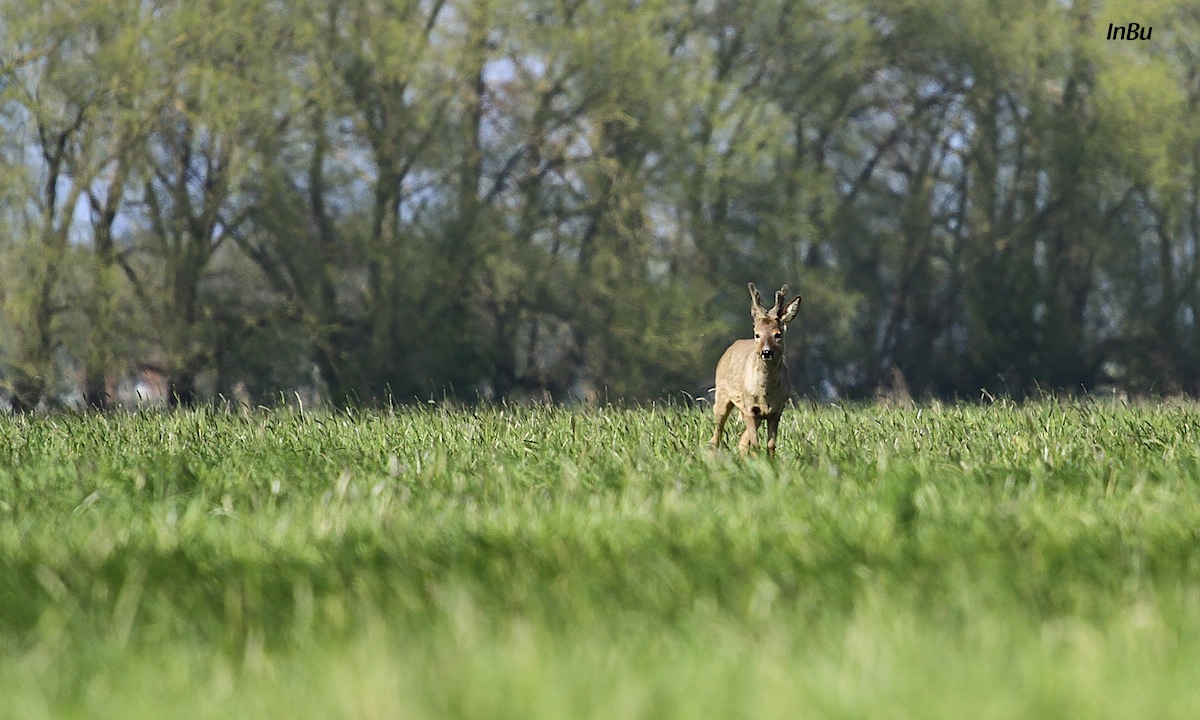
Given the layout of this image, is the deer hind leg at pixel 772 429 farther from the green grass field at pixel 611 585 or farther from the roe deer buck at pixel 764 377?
the green grass field at pixel 611 585

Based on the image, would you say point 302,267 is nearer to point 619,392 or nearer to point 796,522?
point 619,392

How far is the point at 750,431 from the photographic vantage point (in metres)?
9.55

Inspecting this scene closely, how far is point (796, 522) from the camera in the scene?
5555mm

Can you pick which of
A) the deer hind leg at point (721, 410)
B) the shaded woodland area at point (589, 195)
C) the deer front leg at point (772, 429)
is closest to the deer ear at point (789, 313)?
the deer front leg at point (772, 429)

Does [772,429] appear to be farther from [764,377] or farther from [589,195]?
[589,195]

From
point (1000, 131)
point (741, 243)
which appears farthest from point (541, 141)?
point (1000, 131)

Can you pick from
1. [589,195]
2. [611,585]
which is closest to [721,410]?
[611,585]

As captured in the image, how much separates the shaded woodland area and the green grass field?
597 inches

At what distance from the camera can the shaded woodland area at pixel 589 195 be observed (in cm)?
2556

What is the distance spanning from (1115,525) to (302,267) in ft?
75.8

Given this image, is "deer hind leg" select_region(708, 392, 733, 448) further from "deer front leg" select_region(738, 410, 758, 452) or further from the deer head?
the deer head

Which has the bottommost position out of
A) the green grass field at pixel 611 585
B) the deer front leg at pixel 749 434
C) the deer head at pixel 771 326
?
the deer front leg at pixel 749 434

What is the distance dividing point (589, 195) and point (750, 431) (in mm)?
20126

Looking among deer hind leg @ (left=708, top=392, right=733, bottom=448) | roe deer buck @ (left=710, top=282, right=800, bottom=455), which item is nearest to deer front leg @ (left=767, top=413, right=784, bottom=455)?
roe deer buck @ (left=710, top=282, right=800, bottom=455)
